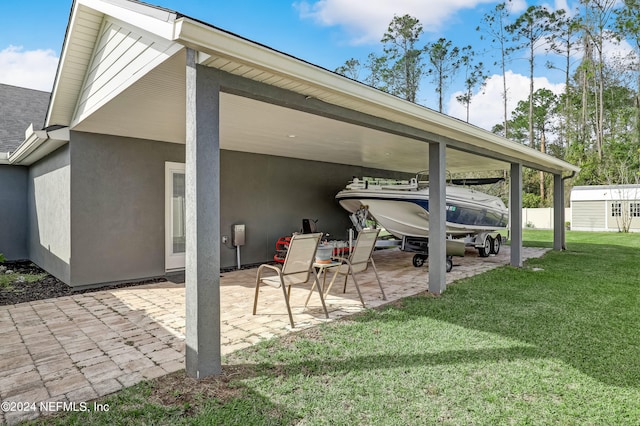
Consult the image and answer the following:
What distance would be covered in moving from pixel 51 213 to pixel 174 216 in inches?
82.8

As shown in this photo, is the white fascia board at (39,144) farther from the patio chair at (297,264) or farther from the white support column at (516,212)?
the white support column at (516,212)

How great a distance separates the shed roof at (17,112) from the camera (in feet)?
31.4

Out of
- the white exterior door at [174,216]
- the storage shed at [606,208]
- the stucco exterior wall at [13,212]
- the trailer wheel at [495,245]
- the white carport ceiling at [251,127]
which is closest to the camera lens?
the white carport ceiling at [251,127]

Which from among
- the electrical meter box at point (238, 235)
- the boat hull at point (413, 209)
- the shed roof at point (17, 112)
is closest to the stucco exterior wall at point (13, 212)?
the shed roof at point (17, 112)

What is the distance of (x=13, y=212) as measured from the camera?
880cm

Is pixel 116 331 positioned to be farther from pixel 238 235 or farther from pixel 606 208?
pixel 606 208

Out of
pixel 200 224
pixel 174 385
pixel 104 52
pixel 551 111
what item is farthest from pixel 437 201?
pixel 551 111

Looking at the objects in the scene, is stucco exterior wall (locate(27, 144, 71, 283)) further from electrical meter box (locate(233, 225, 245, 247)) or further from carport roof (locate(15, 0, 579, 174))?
electrical meter box (locate(233, 225, 245, 247))

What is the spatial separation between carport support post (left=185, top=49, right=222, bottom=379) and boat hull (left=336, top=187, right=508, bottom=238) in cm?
543

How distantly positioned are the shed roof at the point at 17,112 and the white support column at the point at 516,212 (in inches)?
440

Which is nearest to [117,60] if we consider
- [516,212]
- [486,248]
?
[516,212]

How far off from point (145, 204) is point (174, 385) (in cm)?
447

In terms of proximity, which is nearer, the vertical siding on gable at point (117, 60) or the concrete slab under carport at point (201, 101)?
the concrete slab under carport at point (201, 101)

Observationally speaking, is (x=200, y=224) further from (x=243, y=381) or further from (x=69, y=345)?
(x=69, y=345)
